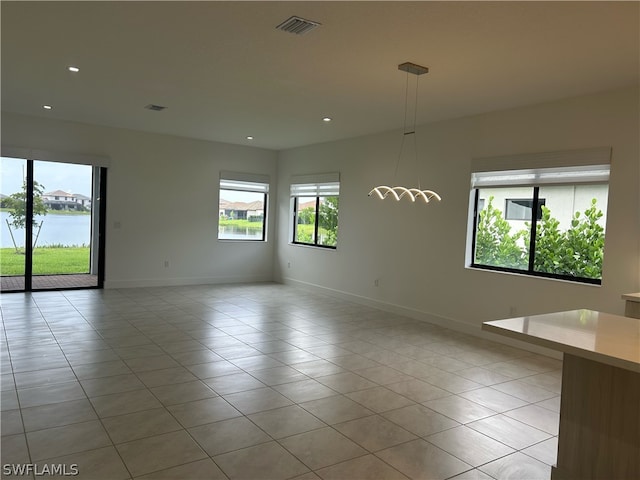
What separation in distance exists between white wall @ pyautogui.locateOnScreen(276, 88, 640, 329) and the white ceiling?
0.97 ft

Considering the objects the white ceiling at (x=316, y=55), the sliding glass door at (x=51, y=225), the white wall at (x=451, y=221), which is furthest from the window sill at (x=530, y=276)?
the sliding glass door at (x=51, y=225)

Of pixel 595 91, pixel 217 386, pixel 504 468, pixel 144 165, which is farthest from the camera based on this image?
pixel 144 165

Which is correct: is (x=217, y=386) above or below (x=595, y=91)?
below

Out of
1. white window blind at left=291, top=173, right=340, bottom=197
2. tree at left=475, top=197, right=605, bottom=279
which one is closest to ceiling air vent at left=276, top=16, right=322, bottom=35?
tree at left=475, top=197, right=605, bottom=279

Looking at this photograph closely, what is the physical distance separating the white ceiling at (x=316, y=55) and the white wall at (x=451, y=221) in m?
0.30

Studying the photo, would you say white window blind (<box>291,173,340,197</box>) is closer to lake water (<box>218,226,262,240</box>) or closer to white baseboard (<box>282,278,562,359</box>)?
lake water (<box>218,226,262,240</box>)

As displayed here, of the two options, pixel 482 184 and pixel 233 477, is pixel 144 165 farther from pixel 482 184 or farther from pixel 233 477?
pixel 233 477

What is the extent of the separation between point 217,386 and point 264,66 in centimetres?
273

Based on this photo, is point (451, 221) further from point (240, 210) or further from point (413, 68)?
point (240, 210)

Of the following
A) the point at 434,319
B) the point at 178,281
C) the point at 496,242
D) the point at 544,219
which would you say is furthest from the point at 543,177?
the point at 178,281

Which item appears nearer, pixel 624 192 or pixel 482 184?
pixel 624 192

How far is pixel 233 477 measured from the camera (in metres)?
2.33

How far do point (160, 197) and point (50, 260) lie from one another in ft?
6.68

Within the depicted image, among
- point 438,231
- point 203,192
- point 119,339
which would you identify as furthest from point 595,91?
point 203,192
